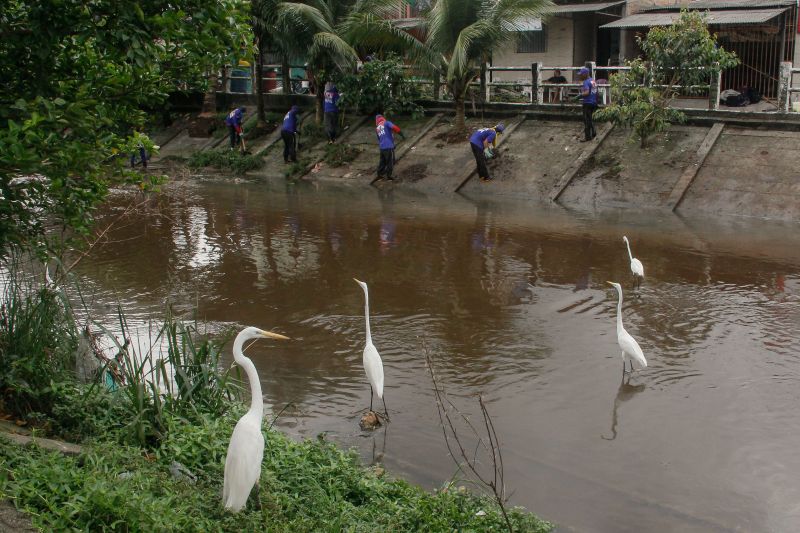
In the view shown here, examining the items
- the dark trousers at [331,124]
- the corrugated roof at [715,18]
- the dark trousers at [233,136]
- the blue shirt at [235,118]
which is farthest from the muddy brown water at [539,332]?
the dark trousers at [233,136]

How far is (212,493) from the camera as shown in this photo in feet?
16.8

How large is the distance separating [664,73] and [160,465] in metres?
15.1

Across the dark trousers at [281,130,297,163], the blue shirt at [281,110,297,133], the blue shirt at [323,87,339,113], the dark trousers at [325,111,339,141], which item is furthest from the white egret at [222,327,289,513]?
the dark trousers at [325,111,339,141]

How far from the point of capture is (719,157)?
16.9 m

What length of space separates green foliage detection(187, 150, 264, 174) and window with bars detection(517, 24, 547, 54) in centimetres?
889

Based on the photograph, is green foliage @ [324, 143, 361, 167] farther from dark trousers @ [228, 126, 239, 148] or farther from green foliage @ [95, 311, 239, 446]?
green foliage @ [95, 311, 239, 446]

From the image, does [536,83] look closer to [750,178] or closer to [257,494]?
[750,178]

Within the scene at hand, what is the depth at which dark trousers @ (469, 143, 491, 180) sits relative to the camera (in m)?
18.5

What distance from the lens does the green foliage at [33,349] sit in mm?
5852

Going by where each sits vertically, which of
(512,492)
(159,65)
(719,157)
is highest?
(159,65)

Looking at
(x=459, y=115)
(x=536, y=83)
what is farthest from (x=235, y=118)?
(x=536, y=83)

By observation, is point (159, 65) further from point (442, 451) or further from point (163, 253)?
point (163, 253)

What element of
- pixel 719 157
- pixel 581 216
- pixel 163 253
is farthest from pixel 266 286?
pixel 719 157

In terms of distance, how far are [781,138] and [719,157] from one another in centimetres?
126
